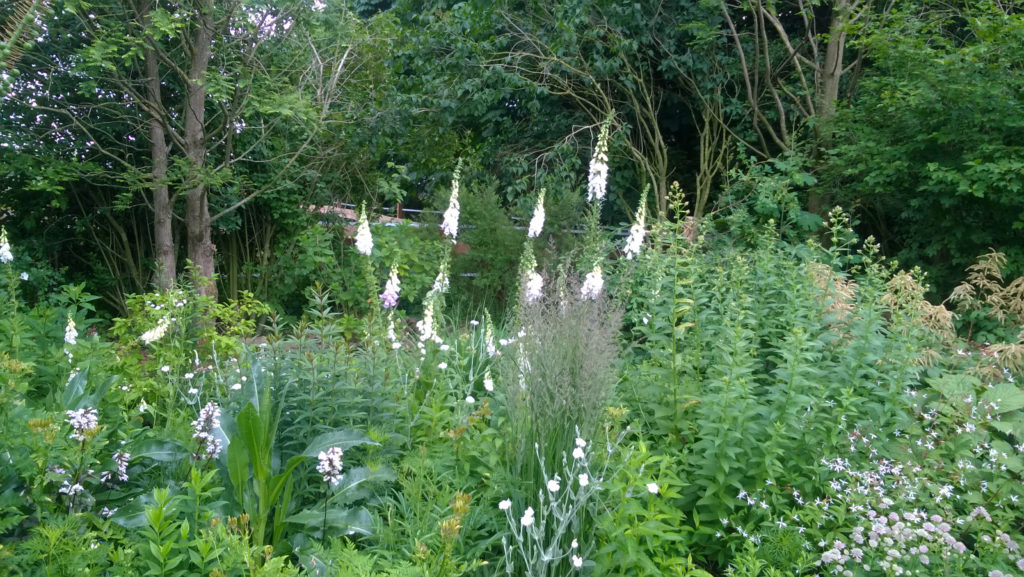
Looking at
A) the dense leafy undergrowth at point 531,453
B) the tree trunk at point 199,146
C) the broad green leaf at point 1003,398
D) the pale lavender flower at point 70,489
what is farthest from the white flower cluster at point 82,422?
the tree trunk at point 199,146

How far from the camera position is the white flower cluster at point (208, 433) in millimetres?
2574

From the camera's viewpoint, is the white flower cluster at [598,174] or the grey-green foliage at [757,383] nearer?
the grey-green foliage at [757,383]

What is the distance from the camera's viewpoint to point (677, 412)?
11.1 ft

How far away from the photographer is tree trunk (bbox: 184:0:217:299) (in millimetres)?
6996

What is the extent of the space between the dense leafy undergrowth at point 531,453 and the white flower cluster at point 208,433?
0.8 inches

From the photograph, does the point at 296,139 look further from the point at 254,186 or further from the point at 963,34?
the point at 963,34

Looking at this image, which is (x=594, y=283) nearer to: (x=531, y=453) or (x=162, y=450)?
(x=531, y=453)

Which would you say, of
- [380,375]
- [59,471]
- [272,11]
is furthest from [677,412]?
[272,11]

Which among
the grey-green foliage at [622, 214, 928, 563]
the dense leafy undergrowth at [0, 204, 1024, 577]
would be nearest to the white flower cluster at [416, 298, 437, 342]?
the dense leafy undergrowth at [0, 204, 1024, 577]

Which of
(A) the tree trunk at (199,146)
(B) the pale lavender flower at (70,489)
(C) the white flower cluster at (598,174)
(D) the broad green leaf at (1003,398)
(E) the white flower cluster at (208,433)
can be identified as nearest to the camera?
(B) the pale lavender flower at (70,489)

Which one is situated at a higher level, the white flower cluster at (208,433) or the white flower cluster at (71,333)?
the white flower cluster at (71,333)

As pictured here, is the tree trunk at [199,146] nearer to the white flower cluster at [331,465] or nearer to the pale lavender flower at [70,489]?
the pale lavender flower at [70,489]

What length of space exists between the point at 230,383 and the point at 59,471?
49.1 inches

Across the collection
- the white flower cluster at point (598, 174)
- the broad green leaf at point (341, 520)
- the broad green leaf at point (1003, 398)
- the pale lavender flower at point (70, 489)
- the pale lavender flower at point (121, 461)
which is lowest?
the broad green leaf at point (341, 520)
